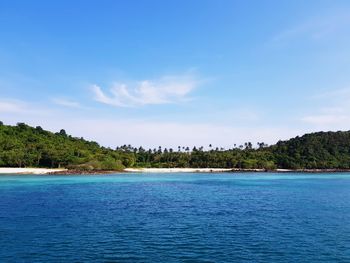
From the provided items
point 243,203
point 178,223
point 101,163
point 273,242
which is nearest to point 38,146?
point 101,163

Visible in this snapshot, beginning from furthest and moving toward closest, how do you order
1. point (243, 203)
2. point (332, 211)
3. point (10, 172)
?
point (10, 172) → point (243, 203) → point (332, 211)

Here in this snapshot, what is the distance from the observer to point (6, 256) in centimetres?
2289

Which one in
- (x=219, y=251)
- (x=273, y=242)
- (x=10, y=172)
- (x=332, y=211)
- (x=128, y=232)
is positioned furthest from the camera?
(x=10, y=172)

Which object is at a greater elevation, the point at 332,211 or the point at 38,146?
the point at 38,146

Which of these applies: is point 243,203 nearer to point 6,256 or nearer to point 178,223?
point 178,223

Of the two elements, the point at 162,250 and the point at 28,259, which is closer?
the point at 28,259

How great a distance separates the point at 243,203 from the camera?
51.3 meters

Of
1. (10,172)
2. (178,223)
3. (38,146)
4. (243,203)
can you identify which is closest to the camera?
(178,223)

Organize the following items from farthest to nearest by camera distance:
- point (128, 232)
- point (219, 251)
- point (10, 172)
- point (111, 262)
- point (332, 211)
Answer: point (10, 172), point (332, 211), point (128, 232), point (219, 251), point (111, 262)

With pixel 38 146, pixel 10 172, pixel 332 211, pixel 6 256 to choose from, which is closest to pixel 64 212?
pixel 6 256

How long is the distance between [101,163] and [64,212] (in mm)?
117928

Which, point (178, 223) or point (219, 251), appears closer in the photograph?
point (219, 251)

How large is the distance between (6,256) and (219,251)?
13.2 m

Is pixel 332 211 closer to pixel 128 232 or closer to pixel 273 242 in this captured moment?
pixel 273 242
